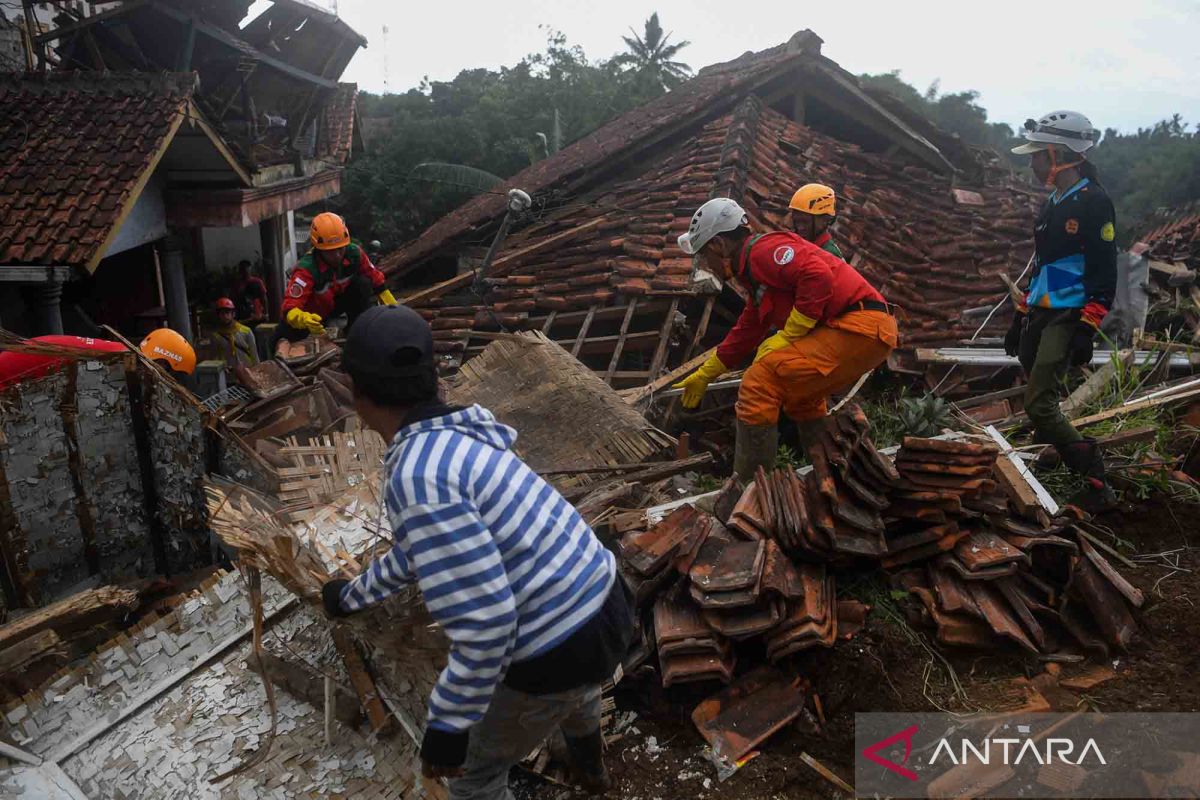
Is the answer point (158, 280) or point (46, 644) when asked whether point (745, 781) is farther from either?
point (158, 280)

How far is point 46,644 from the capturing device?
10.9 feet

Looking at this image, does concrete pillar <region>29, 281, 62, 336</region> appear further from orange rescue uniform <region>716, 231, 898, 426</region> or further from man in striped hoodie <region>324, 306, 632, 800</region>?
man in striped hoodie <region>324, 306, 632, 800</region>

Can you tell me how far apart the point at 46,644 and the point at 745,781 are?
9.51ft

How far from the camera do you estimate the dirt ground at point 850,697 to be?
3078mm

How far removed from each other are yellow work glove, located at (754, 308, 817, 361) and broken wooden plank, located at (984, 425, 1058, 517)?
1.49m

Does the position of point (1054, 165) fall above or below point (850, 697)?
above

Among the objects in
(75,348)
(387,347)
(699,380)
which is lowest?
(699,380)

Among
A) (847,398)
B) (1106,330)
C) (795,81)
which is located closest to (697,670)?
(847,398)

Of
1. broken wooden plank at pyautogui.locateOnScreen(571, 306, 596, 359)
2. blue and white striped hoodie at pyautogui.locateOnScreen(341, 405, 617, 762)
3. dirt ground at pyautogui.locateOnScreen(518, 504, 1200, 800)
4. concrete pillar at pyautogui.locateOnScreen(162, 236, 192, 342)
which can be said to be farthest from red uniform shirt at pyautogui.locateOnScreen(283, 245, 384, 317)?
concrete pillar at pyautogui.locateOnScreen(162, 236, 192, 342)

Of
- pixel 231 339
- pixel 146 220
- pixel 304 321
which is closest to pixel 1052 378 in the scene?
pixel 304 321

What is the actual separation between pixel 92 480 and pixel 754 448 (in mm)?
3586

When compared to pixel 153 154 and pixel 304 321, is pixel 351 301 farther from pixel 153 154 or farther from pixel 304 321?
pixel 153 154

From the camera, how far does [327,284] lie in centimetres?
673

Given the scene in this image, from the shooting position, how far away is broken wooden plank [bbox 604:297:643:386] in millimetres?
6242
